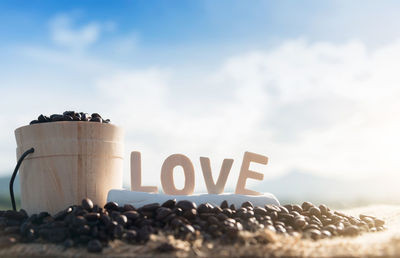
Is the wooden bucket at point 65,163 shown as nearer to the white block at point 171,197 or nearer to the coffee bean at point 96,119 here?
the coffee bean at point 96,119

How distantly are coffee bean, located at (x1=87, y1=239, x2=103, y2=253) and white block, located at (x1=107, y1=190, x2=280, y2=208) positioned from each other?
1.38 metres

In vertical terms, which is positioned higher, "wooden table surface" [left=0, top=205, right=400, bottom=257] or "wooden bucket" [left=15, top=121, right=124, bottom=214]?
"wooden bucket" [left=15, top=121, right=124, bottom=214]

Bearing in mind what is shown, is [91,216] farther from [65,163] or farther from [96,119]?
[96,119]

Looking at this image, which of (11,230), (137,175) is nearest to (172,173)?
(137,175)

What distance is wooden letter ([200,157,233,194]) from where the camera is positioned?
215 inches

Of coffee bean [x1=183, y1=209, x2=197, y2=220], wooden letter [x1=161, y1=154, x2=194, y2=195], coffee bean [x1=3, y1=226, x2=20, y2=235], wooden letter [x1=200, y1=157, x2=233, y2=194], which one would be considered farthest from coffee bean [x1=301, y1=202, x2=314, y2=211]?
coffee bean [x1=3, y1=226, x2=20, y2=235]

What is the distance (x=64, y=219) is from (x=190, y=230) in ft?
4.53

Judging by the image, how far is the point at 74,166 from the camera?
488 centimetres

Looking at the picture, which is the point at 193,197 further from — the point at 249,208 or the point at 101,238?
the point at 101,238

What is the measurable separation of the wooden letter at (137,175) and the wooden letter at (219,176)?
688 millimetres

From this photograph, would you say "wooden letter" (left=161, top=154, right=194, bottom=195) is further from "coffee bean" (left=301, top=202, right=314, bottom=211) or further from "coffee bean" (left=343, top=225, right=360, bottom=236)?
"coffee bean" (left=343, top=225, right=360, bottom=236)

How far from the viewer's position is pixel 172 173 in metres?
5.51

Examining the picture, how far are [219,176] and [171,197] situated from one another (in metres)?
0.76

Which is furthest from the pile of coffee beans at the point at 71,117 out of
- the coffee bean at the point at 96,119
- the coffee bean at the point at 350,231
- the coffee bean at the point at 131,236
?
the coffee bean at the point at 350,231
